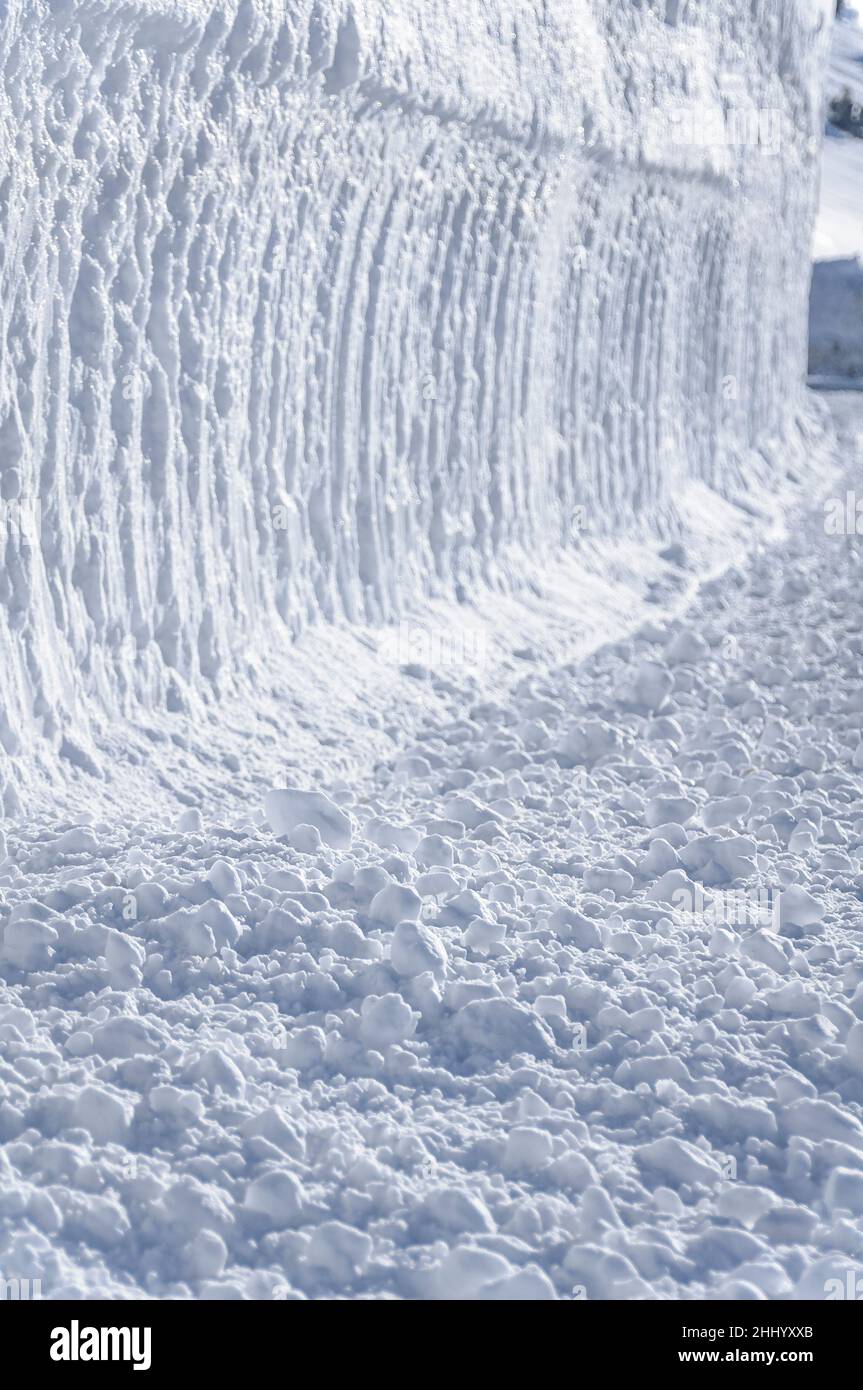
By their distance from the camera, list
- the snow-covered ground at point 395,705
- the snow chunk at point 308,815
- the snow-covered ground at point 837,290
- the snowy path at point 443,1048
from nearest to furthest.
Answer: the snowy path at point 443,1048 < the snow-covered ground at point 395,705 < the snow chunk at point 308,815 < the snow-covered ground at point 837,290

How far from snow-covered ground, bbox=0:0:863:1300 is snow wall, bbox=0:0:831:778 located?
0.02 metres

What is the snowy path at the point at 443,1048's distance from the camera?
196 cm

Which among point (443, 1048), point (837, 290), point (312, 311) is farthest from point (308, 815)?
point (837, 290)

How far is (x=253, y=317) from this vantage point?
425 centimetres

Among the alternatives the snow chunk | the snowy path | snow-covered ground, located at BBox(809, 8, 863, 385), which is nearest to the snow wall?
the snow chunk

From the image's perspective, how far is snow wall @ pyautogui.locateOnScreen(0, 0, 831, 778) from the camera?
3.48 metres

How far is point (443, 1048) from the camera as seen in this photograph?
7.91 feet

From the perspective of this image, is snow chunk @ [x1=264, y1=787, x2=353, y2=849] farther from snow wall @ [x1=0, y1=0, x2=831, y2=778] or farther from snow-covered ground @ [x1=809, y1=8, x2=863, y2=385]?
snow-covered ground @ [x1=809, y1=8, x2=863, y2=385]

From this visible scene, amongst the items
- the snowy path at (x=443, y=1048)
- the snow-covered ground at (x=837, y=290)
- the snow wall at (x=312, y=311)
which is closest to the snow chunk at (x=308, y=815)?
the snowy path at (x=443, y=1048)

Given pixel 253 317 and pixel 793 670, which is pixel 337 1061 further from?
pixel 793 670

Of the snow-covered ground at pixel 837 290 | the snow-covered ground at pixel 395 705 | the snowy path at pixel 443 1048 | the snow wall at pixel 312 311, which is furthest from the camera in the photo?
the snow-covered ground at pixel 837 290

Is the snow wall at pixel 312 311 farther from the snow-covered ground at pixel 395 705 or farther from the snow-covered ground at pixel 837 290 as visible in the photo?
the snow-covered ground at pixel 837 290

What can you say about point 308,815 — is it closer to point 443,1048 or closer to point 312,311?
point 443,1048

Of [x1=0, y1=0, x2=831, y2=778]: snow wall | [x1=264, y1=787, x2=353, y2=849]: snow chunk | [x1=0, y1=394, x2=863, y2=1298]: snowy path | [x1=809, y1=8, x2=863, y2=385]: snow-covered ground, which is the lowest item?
[x1=0, y1=394, x2=863, y2=1298]: snowy path
